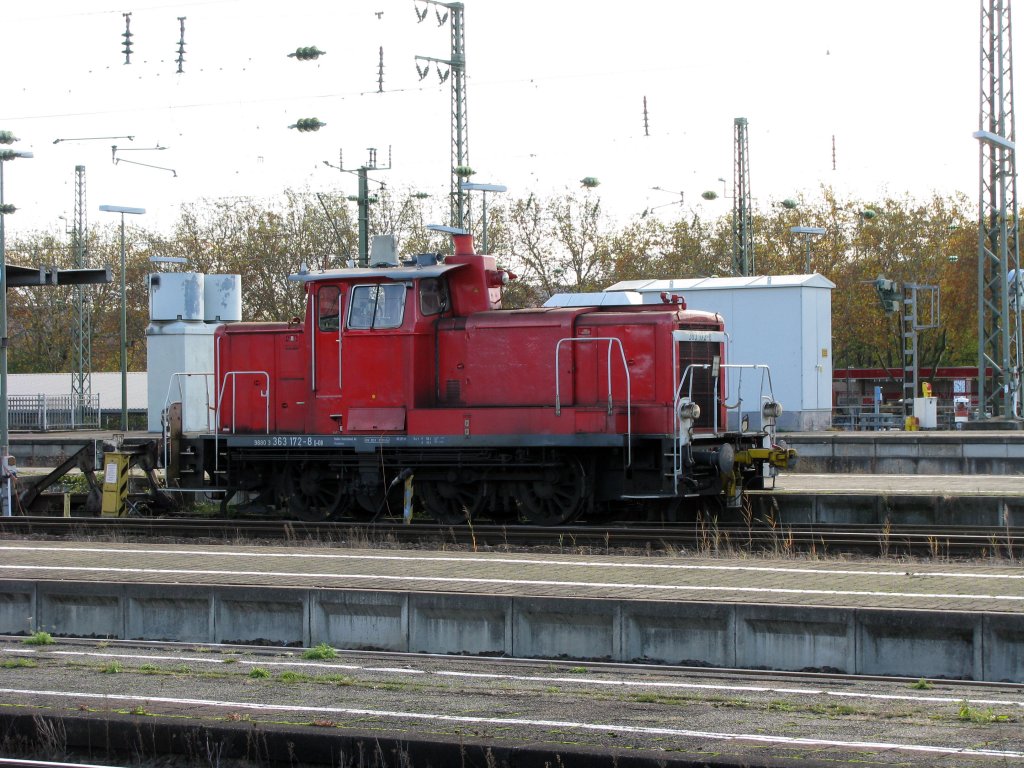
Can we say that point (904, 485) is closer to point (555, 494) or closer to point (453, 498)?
point (555, 494)

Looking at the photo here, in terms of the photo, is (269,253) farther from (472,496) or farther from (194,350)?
(472,496)

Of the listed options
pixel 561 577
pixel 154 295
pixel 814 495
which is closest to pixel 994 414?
pixel 814 495

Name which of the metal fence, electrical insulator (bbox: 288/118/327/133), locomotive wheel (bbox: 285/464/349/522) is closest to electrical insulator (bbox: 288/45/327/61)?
electrical insulator (bbox: 288/118/327/133)

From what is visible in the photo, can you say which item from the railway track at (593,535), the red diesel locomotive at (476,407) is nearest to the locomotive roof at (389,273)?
the red diesel locomotive at (476,407)

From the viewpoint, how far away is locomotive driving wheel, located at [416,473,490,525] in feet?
57.5

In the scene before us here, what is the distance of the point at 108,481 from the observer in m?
20.0

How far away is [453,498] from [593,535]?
3.24 m

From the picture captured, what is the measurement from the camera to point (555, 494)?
56.3 ft

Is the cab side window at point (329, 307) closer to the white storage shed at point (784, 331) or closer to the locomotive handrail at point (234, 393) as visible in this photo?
the locomotive handrail at point (234, 393)

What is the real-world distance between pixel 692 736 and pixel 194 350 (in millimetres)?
30597

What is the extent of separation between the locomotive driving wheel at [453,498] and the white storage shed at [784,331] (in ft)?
61.8

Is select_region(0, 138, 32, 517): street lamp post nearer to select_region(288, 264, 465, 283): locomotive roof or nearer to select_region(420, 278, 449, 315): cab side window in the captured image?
select_region(288, 264, 465, 283): locomotive roof

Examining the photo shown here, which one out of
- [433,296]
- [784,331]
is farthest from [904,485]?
Result: [784,331]

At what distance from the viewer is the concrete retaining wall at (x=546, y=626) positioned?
849 centimetres
